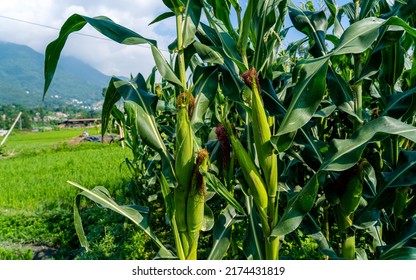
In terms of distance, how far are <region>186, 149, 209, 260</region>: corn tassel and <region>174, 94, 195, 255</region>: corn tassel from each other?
1.0 inches

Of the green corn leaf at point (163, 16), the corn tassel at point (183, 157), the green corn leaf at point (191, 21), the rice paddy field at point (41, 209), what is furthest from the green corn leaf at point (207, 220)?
the rice paddy field at point (41, 209)

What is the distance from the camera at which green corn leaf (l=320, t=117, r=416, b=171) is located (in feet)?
3.85

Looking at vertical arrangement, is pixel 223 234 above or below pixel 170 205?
below

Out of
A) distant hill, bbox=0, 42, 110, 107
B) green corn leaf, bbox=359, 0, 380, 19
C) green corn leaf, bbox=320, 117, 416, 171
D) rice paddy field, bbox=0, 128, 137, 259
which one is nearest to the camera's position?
green corn leaf, bbox=320, 117, 416, 171

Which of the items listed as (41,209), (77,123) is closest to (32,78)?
(77,123)

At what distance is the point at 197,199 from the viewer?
52.5 inches

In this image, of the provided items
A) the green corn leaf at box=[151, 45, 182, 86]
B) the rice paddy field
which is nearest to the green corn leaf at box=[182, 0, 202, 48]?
the green corn leaf at box=[151, 45, 182, 86]

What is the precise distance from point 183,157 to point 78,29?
0.71 meters

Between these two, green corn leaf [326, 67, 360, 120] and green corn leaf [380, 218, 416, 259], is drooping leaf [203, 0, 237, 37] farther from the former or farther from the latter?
green corn leaf [380, 218, 416, 259]

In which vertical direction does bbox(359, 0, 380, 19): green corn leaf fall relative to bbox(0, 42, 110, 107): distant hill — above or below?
above

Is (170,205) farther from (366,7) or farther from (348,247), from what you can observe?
(366,7)

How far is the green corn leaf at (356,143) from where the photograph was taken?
1173 millimetres

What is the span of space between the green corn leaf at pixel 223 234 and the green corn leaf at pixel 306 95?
0.60m

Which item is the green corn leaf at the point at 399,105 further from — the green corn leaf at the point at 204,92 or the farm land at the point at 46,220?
the farm land at the point at 46,220
